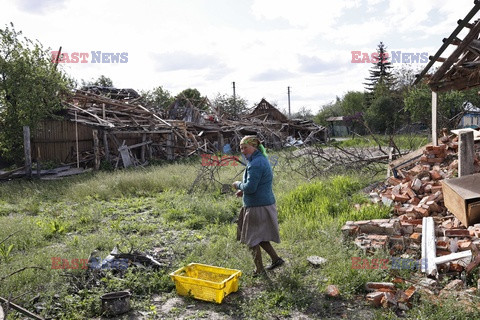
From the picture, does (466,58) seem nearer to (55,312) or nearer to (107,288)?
(107,288)

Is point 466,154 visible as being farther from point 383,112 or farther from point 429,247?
point 383,112

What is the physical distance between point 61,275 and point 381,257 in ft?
13.6

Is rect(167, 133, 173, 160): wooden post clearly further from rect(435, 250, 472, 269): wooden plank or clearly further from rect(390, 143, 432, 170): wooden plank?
rect(435, 250, 472, 269): wooden plank

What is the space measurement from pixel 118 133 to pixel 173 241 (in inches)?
509

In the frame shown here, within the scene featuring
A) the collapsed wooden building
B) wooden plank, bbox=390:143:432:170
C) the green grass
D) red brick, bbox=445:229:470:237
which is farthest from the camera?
the collapsed wooden building

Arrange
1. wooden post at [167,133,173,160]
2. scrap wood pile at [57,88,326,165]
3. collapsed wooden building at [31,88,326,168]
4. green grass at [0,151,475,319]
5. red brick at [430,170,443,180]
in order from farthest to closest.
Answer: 1. wooden post at [167,133,173,160]
2. scrap wood pile at [57,88,326,165]
3. collapsed wooden building at [31,88,326,168]
4. red brick at [430,170,443,180]
5. green grass at [0,151,475,319]

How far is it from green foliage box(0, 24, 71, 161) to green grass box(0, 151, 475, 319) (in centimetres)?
505

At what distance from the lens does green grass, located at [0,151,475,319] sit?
446cm

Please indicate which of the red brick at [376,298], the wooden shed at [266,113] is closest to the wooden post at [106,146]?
the red brick at [376,298]

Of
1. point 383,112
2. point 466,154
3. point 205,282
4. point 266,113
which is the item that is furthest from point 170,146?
point 383,112

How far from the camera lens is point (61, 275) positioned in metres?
4.93

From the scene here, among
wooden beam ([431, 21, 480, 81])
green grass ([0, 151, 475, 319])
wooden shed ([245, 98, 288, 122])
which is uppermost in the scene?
wooden shed ([245, 98, 288, 122])

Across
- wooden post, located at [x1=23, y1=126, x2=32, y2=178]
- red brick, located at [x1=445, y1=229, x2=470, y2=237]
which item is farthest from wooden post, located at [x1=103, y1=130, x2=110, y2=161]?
red brick, located at [x1=445, y1=229, x2=470, y2=237]

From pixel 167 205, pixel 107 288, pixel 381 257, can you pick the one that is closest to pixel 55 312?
pixel 107 288
